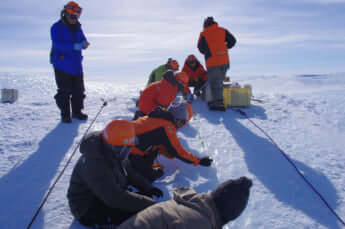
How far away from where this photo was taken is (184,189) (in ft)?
5.39

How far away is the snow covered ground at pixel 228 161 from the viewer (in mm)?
2361

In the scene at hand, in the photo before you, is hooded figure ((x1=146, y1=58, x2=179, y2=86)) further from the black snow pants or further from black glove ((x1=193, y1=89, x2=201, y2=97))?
the black snow pants

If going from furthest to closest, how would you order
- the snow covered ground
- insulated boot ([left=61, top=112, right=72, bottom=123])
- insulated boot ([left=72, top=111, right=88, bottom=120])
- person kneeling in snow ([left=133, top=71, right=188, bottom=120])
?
insulated boot ([left=72, top=111, right=88, bottom=120]) < insulated boot ([left=61, top=112, right=72, bottom=123]) < person kneeling in snow ([left=133, top=71, right=188, bottom=120]) < the snow covered ground

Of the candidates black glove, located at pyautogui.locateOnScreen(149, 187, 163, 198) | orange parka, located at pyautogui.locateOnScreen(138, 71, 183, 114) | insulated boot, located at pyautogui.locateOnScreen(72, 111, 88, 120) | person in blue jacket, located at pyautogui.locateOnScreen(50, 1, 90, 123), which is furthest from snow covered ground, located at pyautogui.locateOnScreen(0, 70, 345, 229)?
orange parka, located at pyautogui.locateOnScreen(138, 71, 183, 114)

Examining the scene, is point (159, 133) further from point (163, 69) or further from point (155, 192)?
point (163, 69)

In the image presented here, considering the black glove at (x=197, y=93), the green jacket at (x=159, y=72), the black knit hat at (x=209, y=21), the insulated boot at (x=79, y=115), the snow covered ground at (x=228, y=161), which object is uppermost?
the black knit hat at (x=209, y=21)

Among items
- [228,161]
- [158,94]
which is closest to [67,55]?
[158,94]

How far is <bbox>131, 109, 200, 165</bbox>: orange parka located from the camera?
9.30 feet

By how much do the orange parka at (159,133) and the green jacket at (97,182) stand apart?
799mm

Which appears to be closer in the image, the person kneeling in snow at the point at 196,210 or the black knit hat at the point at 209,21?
the person kneeling in snow at the point at 196,210

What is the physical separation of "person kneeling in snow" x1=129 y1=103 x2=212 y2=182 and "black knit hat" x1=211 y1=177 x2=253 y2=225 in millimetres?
1325

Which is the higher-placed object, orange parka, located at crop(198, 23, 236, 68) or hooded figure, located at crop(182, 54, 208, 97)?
orange parka, located at crop(198, 23, 236, 68)

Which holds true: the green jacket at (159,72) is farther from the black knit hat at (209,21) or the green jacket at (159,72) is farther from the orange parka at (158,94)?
the orange parka at (158,94)

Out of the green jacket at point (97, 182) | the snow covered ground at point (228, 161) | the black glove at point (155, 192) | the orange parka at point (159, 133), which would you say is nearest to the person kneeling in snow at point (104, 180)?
the green jacket at point (97, 182)
